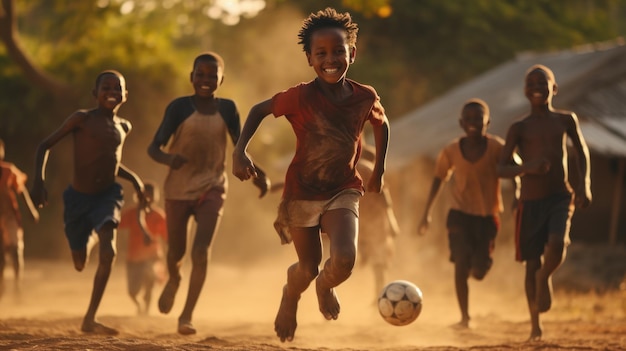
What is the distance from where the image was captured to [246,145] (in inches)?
258

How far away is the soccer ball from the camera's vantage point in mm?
8055

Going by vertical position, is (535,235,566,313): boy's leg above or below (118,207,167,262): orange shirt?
below

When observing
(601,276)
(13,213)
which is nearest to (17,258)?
(13,213)

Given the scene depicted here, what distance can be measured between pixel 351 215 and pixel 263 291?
10.1 metres

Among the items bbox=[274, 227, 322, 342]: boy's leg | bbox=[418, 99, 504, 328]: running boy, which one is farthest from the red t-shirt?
bbox=[418, 99, 504, 328]: running boy

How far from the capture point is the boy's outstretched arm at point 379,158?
684cm

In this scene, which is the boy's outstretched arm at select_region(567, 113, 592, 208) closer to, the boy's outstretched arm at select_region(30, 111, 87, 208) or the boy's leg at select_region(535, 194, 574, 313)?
the boy's leg at select_region(535, 194, 574, 313)

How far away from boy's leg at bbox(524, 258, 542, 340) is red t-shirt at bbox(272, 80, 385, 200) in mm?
2780

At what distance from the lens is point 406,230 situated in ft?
65.3

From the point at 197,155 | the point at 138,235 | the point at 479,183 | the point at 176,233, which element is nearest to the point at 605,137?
the point at 479,183

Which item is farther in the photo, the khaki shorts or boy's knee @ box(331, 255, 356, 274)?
the khaki shorts

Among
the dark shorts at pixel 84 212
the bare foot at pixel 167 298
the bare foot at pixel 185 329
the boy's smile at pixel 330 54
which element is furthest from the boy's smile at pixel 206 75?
the boy's smile at pixel 330 54

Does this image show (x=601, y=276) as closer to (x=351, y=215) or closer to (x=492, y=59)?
(x=351, y=215)

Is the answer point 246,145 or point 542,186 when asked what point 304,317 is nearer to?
point 542,186
